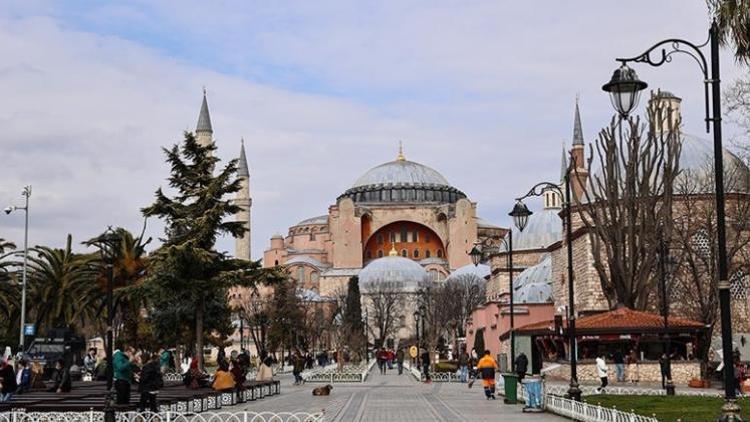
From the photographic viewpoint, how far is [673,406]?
17.5 meters

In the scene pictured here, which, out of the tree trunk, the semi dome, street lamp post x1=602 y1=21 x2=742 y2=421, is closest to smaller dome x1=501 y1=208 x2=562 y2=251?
the semi dome

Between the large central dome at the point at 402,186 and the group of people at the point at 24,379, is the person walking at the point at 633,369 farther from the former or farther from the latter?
the large central dome at the point at 402,186

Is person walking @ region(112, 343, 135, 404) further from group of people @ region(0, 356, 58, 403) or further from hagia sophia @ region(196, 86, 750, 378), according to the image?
hagia sophia @ region(196, 86, 750, 378)

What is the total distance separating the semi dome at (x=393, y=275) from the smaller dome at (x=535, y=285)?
3357cm

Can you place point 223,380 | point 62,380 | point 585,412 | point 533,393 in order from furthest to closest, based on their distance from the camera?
point 223,380
point 62,380
point 533,393
point 585,412

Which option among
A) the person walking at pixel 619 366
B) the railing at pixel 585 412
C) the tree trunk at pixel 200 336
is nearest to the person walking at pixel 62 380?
the tree trunk at pixel 200 336

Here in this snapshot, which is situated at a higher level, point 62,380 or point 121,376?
point 121,376

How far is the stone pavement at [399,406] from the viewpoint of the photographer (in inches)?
682

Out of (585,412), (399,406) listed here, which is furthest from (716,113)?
(399,406)

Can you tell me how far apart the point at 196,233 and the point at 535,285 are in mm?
26071

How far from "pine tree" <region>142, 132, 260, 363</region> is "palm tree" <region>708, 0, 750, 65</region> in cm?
1961

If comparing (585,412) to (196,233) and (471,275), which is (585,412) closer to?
(196,233)

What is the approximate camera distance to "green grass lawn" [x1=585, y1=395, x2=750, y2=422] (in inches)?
591

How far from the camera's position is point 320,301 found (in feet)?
293
